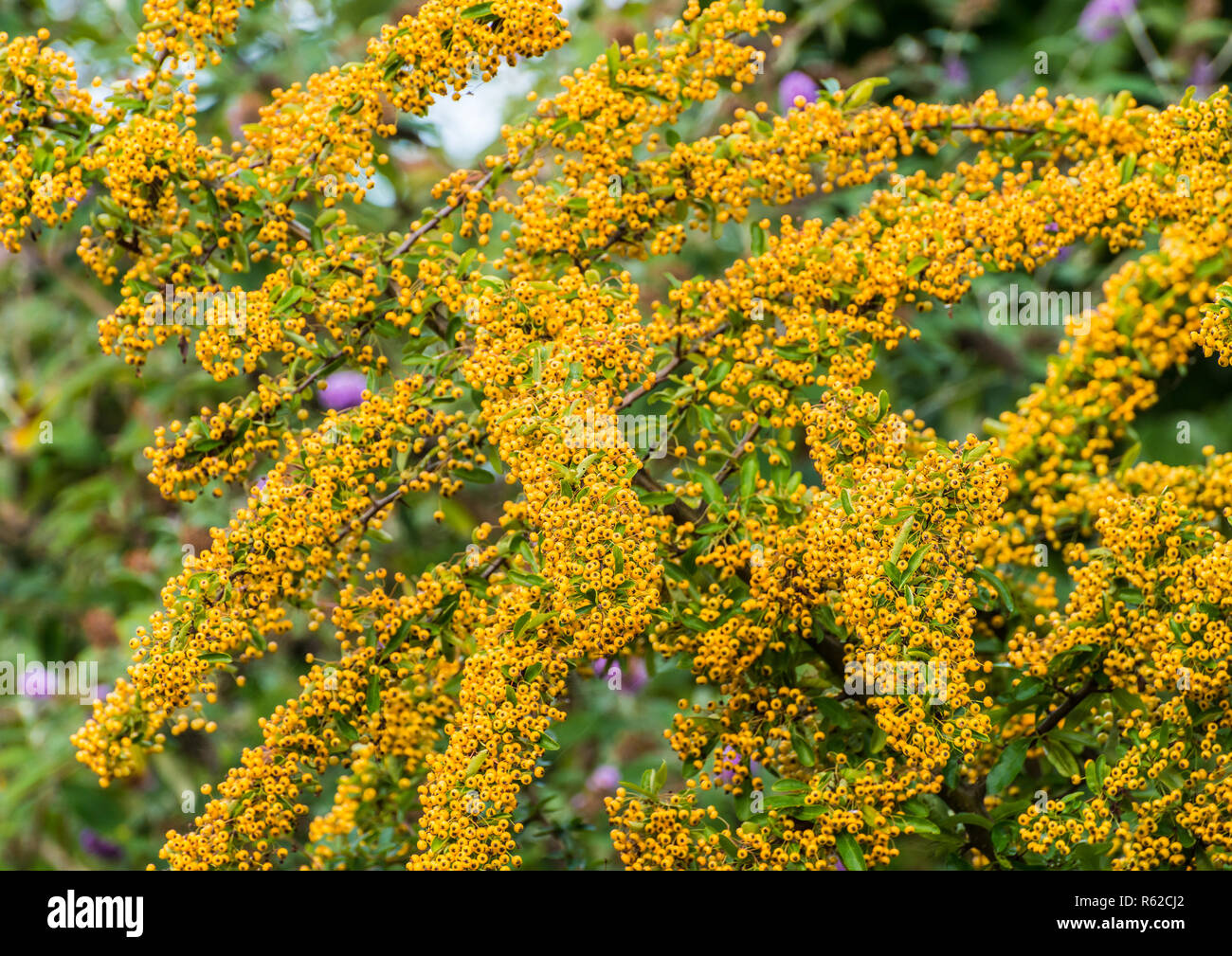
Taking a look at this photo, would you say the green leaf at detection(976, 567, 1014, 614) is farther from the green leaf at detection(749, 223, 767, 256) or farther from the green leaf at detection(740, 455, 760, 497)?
the green leaf at detection(749, 223, 767, 256)

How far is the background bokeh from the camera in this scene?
178 inches

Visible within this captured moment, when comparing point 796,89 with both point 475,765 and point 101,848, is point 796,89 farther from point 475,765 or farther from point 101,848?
point 101,848

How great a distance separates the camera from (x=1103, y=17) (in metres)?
5.22

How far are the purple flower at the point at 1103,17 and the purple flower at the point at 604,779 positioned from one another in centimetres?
356

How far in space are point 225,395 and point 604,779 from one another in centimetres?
201

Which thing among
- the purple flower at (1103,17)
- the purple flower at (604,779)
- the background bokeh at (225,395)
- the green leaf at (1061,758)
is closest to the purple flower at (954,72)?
the background bokeh at (225,395)

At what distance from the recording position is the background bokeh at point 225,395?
451 cm

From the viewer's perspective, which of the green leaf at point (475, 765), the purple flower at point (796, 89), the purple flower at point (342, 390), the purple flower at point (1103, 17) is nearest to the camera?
the green leaf at point (475, 765)

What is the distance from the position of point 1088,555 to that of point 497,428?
122 centimetres

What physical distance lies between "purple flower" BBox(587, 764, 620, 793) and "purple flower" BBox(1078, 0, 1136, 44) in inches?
140

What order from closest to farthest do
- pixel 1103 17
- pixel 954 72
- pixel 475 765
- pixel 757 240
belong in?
pixel 475 765
pixel 757 240
pixel 1103 17
pixel 954 72

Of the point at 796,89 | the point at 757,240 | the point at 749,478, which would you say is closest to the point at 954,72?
the point at 796,89

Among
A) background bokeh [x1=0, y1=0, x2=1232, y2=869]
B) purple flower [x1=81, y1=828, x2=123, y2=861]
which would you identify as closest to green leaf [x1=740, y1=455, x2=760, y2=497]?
background bokeh [x1=0, y1=0, x2=1232, y2=869]

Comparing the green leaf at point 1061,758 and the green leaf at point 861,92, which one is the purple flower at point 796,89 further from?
the green leaf at point 1061,758
